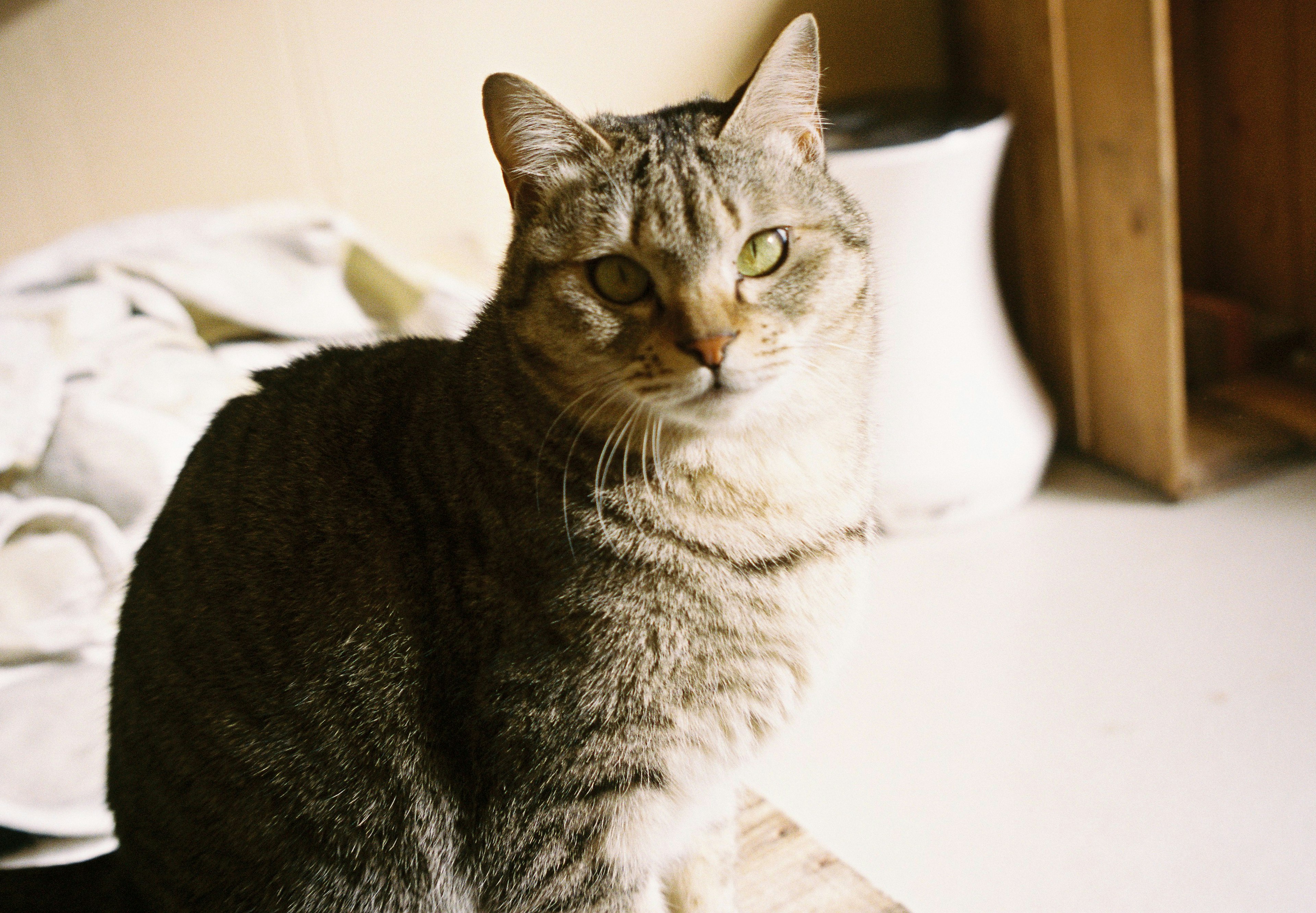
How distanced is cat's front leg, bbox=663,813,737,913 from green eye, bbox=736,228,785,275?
52 cm

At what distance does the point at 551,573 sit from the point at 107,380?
2.94 feet

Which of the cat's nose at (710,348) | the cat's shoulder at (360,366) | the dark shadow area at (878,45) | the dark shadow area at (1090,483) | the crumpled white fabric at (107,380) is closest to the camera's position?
the cat's nose at (710,348)

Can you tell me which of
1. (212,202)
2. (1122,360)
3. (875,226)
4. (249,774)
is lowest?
(1122,360)

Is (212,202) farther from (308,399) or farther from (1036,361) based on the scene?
(1036,361)

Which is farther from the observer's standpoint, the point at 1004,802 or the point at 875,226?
the point at 875,226

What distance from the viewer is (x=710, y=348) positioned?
766mm

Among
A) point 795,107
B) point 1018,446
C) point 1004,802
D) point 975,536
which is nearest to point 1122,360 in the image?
point 1018,446

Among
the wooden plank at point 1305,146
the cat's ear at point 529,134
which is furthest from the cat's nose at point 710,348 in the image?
the wooden plank at point 1305,146

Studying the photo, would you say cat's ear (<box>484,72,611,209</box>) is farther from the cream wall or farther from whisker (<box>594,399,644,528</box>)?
the cream wall

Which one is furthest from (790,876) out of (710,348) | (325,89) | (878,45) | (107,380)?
(878,45)

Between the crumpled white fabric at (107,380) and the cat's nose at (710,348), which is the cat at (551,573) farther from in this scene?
the crumpled white fabric at (107,380)

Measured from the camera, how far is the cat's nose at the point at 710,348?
77 cm

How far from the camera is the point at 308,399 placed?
960 millimetres

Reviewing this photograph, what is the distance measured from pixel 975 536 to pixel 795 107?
3.80 ft
